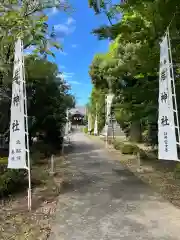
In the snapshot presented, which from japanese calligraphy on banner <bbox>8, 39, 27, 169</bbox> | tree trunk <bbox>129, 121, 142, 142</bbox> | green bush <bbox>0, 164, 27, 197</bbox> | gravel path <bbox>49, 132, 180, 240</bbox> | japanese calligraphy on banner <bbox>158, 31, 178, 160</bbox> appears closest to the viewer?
gravel path <bbox>49, 132, 180, 240</bbox>

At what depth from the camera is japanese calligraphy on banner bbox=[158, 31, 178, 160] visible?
21.0 ft

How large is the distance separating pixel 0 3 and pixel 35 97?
336 inches

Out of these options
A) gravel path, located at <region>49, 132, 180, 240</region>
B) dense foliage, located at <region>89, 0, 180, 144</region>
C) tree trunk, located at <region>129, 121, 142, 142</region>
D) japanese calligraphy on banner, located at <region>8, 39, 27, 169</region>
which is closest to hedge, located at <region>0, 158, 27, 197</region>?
japanese calligraphy on banner, located at <region>8, 39, 27, 169</region>

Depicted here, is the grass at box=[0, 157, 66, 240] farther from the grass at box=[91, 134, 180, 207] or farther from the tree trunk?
the tree trunk

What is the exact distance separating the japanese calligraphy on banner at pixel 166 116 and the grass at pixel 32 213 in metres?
2.61

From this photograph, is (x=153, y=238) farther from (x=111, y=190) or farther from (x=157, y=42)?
(x=157, y=42)

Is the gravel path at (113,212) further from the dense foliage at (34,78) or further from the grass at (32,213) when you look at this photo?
the dense foliage at (34,78)

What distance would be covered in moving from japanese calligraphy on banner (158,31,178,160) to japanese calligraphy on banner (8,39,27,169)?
2954 mm

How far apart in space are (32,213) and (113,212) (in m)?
1.61

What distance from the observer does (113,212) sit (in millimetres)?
6215

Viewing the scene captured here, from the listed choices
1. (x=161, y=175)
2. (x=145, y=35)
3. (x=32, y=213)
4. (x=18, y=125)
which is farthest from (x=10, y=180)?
(x=145, y=35)

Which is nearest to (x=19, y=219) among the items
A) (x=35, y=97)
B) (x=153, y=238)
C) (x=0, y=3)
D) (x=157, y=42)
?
(x=153, y=238)

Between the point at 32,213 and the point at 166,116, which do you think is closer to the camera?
the point at 32,213

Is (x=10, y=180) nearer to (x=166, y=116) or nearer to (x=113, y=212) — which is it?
(x=113, y=212)
